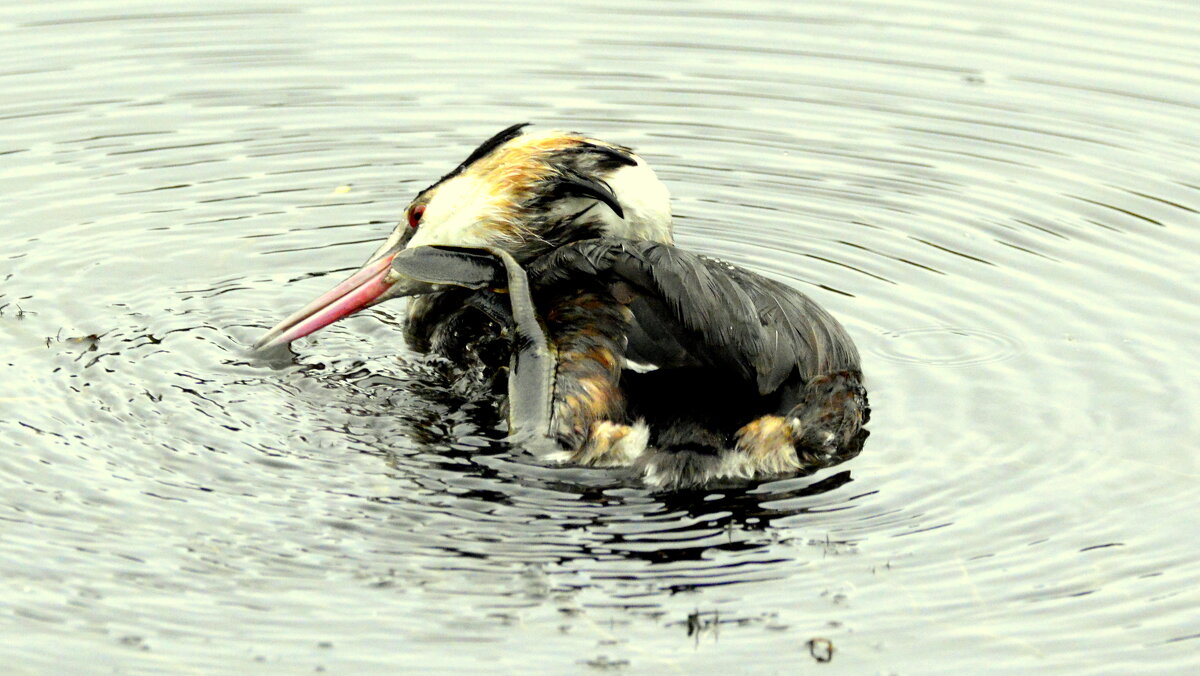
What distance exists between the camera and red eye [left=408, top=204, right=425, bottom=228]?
7.41 meters

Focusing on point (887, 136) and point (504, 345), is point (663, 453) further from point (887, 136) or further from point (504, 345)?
point (887, 136)

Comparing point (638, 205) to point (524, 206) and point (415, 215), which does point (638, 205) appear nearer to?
point (524, 206)

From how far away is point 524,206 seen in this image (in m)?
7.09

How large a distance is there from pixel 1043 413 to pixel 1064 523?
99 cm

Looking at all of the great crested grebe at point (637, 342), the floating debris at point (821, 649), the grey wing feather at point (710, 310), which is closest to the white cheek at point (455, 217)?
the great crested grebe at point (637, 342)

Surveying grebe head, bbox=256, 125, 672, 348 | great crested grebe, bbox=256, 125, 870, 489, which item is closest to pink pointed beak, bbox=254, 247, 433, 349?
grebe head, bbox=256, 125, 672, 348

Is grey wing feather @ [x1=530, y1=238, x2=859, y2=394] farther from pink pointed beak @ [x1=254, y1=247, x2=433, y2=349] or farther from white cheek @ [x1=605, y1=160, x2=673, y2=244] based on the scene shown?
pink pointed beak @ [x1=254, y1=247, x2=433, y2=349]

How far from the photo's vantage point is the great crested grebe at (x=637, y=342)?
5965 mm

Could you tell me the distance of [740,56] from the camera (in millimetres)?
11672

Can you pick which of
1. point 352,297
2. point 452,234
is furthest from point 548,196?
point 352,297

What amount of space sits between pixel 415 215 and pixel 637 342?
5.30 feet

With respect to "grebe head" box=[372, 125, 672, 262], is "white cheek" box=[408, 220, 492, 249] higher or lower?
lower

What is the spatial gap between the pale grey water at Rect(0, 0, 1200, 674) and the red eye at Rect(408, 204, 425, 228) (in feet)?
1.90

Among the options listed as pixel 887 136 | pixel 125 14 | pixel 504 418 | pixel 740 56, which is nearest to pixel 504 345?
pixel 504 418
